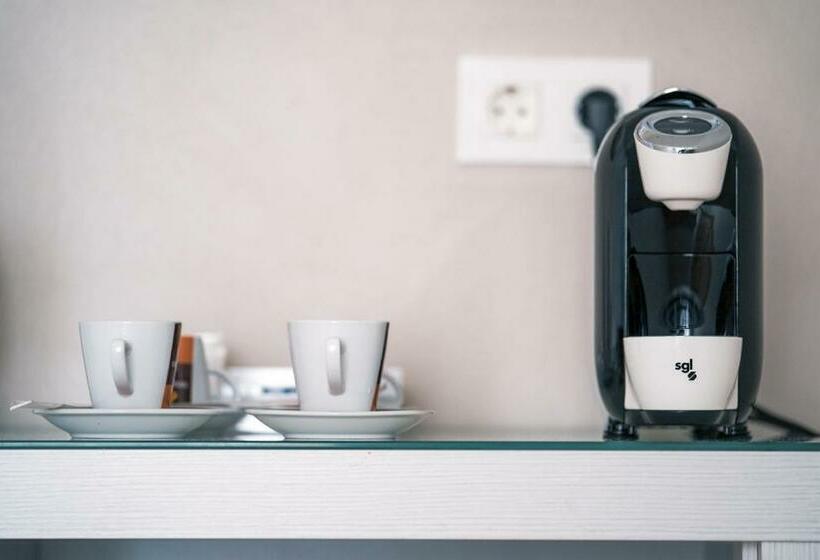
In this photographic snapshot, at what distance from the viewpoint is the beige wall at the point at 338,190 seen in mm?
1193

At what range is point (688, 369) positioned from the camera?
85 cm

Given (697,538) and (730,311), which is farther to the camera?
(730,311)

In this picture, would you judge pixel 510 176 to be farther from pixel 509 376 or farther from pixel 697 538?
pixel 697 538

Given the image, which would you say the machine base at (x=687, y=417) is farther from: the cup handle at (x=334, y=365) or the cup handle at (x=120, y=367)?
the cup handle at (x=120, y=367)

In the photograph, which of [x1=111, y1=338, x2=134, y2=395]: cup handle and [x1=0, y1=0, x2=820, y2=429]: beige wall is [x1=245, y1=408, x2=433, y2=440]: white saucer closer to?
[x1=111, y1=338, x2=134, y2=395]: cup handle

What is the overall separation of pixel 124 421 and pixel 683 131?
58 cm

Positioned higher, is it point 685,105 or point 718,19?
point 718,19

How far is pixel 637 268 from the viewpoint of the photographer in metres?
0.92

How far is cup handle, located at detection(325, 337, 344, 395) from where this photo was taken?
34.2 inches

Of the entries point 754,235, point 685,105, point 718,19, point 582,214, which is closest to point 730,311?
point 754,235

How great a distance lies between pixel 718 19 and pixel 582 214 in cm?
31

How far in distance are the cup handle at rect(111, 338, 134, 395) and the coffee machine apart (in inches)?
18.2

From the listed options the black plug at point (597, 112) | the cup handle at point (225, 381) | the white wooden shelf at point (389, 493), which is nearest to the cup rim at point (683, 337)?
the white wooden shelf at point (389, 493)

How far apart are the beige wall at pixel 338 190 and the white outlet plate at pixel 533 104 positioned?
0.02 m
